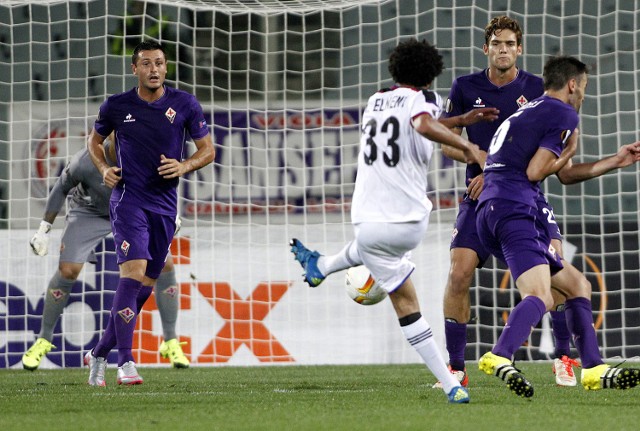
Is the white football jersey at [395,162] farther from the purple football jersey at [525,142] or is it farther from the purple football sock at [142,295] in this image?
the purple football sock at [142,295]

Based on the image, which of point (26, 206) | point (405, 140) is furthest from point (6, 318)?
point (405, 140)

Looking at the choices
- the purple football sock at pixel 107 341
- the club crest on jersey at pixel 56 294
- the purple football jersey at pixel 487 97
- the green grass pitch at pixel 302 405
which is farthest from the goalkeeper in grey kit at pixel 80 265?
the purple football jersey at pixel 487 97

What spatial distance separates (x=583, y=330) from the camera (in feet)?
21.1

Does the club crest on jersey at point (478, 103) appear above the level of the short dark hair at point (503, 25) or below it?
below

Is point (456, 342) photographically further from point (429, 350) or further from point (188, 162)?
point (188, 162)

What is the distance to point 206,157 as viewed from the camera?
25.2 ft

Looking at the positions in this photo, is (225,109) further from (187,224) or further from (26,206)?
(26,206)

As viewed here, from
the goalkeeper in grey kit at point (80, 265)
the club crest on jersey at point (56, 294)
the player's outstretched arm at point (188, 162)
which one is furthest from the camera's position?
the club crest on jersey at point (56, 294)

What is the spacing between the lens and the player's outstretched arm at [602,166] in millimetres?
6133

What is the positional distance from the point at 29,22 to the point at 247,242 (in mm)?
2929

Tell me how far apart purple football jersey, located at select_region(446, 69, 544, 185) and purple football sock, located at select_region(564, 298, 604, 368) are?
1053 millimetres

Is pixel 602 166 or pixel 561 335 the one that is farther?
pixel 561 335

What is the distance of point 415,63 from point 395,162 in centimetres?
49

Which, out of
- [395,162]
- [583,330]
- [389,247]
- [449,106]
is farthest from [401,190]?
[449,106]
